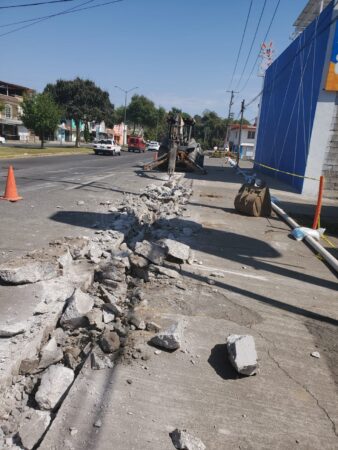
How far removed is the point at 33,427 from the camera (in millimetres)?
2428

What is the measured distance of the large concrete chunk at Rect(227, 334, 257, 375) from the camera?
3156 millimetres

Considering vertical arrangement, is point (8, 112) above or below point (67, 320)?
above

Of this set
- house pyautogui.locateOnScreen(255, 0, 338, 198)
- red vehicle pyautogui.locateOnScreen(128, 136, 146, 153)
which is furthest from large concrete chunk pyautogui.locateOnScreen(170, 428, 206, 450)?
red vehicle pyautogui.locateOnScreen(128, 136, 146, 153)

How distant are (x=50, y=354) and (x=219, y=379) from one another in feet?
4.52

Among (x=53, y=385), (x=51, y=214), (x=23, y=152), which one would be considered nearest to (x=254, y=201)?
(x=51, y=214)

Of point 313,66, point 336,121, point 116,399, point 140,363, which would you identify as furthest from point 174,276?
point 313,66

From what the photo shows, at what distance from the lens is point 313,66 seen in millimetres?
16938

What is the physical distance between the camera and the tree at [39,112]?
36.3 meters

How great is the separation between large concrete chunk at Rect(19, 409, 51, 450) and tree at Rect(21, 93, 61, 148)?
37.4 meters

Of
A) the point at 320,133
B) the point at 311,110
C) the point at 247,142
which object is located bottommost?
the point at 247,142

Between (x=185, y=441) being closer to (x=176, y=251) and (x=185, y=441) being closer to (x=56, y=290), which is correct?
(x=56, y=290)

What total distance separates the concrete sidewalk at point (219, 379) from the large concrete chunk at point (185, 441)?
70 millimetres

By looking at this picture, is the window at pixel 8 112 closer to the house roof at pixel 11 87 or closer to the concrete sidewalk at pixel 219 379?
the house roof at pixel 11 87

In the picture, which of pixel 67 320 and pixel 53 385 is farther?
pixel 67 320
